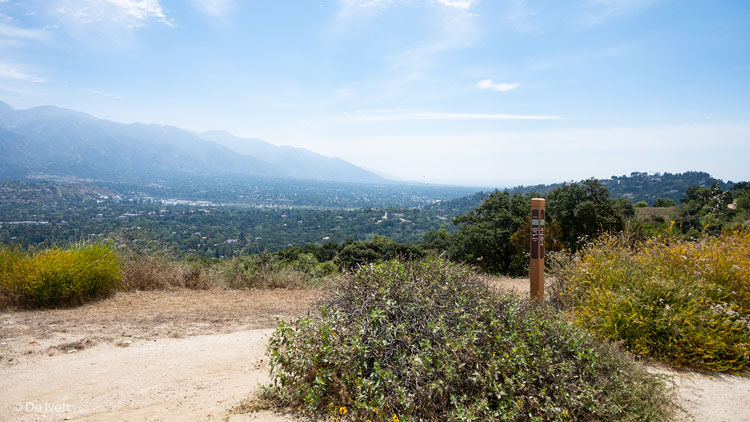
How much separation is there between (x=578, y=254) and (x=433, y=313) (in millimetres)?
5064

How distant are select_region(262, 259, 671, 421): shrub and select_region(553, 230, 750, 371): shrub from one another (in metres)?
0.87

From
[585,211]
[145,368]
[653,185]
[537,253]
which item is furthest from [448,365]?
[653,185]

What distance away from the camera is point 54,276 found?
6258 mm

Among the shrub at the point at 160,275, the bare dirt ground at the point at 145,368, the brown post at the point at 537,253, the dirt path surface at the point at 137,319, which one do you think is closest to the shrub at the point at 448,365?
the bare dirt ground at the point at 145,368

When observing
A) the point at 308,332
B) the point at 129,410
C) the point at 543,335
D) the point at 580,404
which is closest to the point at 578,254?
the point at 543,335

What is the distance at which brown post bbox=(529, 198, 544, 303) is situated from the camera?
236 inches

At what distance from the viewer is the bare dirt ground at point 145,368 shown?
11.2 ft

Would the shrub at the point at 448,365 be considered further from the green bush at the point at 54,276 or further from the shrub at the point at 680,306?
the green bush at the point at 54,276

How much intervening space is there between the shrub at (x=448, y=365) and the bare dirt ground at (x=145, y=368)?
0.48 meters

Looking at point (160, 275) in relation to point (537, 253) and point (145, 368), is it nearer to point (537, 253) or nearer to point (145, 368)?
point (145, 368)

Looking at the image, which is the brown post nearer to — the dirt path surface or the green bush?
the dirt path surface

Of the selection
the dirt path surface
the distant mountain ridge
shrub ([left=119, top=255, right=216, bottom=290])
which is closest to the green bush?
the dirt path surface

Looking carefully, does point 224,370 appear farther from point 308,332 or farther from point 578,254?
point 578,254

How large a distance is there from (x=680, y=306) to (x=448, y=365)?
10.6 feet
